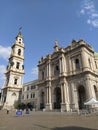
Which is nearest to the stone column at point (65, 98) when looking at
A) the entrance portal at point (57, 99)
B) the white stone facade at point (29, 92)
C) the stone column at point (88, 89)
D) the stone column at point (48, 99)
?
the entrance portal at point (57, 99)

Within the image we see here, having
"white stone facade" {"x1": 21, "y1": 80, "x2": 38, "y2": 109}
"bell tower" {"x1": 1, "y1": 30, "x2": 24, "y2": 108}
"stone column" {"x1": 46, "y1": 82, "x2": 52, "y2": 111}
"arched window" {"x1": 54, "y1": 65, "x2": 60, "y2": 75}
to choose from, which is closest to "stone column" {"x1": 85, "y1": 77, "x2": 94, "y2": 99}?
"arched window" {"x1": 54, "y1": 65, "x2": 60, "y2": 75}

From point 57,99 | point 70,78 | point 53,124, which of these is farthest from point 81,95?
point 53,124

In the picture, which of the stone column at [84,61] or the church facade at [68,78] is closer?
the church facade at [68,78]

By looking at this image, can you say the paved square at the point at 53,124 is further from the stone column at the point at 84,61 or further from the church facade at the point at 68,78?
the stone column at the point at 84,61

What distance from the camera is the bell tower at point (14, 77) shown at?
172ft

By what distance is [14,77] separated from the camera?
183 ft

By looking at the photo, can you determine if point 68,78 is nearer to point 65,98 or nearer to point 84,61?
point 65,98

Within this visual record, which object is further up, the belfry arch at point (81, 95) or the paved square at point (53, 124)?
the belfry arch at point (81, 95)

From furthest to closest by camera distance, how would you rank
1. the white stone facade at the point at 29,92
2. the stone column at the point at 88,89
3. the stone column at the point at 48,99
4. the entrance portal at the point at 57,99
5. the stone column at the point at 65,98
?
the white stone facade at the point at 29,92 → the entrance portal at the point at 57,99 → the stone column at the point at 48,99 → the stone column at the point at 65,98 → the stone column at the point at 88,89

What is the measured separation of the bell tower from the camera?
172ft

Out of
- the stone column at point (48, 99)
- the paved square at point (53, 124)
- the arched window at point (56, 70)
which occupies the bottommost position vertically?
the paved square at point (53, 124)

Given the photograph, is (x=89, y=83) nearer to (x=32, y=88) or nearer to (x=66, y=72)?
(x=66, y=72)

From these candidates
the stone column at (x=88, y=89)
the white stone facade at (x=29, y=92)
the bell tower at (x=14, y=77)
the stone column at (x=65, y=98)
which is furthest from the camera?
the white stone facade at (x=29, y=92)

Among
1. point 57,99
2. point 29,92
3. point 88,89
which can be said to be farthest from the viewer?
point 29,92
